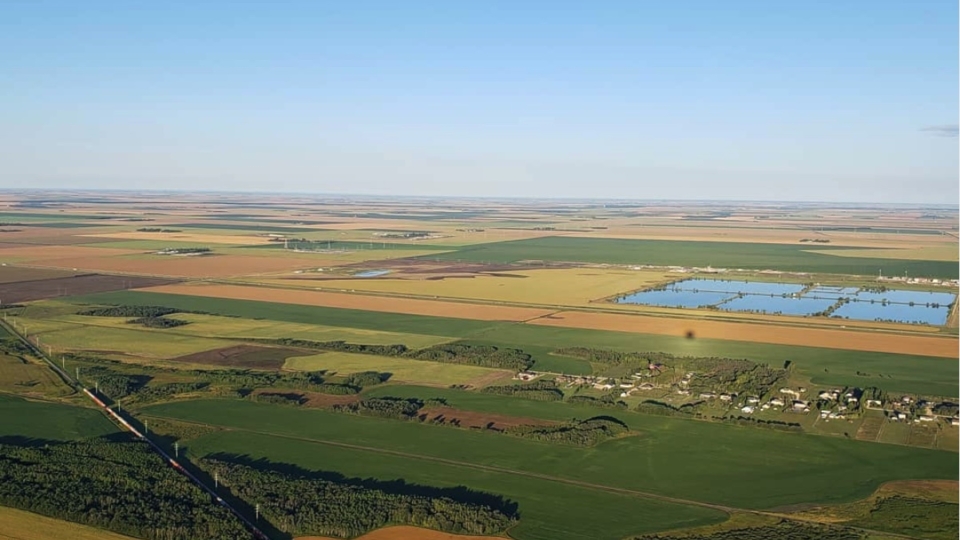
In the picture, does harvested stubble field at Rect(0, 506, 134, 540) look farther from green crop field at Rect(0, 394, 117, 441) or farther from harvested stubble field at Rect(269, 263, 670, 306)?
harvested stubble field at Rect(269, 263, 670, 306)

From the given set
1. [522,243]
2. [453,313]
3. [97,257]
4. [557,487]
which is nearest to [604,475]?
[557,487]

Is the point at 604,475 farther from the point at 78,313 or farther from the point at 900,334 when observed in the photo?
the point at 78,313

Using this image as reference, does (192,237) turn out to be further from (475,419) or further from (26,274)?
(475,419)

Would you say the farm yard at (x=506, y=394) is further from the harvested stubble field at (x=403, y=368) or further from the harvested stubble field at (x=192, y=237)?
the harvested stubble field at (x=192, y=237)

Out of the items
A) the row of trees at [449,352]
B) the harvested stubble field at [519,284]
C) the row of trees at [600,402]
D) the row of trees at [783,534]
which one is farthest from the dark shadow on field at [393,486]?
the harvested stubble field at [519,284]

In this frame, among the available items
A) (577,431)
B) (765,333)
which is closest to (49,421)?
(577,431)
